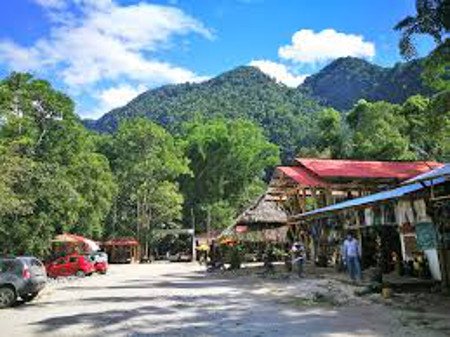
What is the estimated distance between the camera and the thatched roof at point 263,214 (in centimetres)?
3869

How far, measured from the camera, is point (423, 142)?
2242 inches

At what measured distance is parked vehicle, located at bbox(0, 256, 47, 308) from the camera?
16766 mm

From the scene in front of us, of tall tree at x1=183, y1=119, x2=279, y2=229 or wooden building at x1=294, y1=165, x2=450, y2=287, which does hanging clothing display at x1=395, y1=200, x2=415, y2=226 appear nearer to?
wooden building at x1=294, y1=165, x2=450, y2=287

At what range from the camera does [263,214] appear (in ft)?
131

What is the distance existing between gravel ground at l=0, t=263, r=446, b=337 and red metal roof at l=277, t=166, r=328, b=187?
1153 centimetres

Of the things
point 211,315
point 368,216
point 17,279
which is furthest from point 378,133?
point 211,315

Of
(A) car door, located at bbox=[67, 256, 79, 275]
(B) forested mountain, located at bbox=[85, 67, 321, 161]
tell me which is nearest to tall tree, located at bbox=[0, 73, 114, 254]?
(A) car door, located at bbox=[67, 256, 79, 275]

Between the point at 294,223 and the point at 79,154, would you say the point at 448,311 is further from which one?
the point at 79,154

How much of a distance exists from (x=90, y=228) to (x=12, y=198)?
2689 cm

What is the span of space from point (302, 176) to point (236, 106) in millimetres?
86135

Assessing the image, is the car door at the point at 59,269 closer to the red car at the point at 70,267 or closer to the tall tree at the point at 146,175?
the red car at the point at 70,267

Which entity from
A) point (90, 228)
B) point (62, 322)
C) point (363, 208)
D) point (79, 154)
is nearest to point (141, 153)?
point (90, 228)

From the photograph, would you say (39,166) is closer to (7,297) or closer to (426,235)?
(7,297)

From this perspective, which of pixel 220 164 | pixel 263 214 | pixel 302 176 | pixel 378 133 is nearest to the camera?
pixel 302 176
